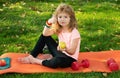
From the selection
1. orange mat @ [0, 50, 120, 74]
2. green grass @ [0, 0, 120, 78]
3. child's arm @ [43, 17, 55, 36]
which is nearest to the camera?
orange mat @ [0, 50, 120, 74]

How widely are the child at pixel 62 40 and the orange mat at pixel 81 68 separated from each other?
0.37ft

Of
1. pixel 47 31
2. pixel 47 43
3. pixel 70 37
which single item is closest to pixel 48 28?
pixel 47 31

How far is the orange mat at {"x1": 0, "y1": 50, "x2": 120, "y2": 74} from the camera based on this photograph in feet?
20.2

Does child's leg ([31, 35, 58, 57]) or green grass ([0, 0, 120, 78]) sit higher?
child's leg ([31, 35, 58, 57])

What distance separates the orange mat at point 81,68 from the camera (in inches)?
243

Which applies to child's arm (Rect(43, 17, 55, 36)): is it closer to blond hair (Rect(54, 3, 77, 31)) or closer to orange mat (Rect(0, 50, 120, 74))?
blond hair (Rect(54, 3, 77, 31))

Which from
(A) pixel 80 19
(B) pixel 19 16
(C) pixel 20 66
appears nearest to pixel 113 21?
(A) pixel 80 19

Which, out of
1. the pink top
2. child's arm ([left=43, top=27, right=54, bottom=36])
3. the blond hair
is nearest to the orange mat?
the pink top

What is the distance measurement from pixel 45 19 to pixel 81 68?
3.48 metres

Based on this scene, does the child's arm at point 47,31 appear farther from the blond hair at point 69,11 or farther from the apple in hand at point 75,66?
the apple in hand at point 75,66

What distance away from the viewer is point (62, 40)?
6.40 metres

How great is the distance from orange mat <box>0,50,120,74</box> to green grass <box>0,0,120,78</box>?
0.11m

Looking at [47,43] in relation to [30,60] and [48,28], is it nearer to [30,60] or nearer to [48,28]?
[48,28]

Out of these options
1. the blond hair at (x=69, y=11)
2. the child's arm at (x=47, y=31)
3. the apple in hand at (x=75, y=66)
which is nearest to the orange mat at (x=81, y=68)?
the apple in hand at (x=75, y=66)
